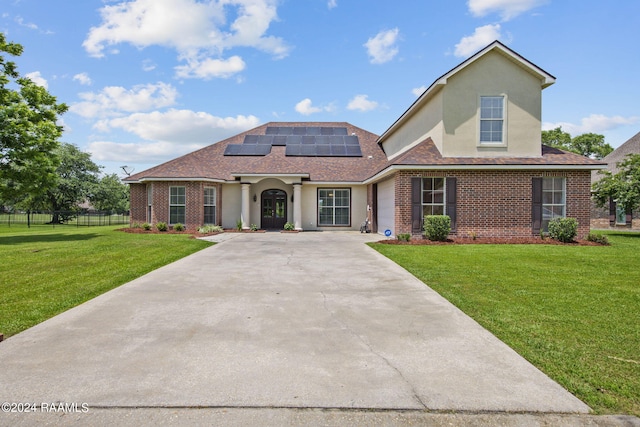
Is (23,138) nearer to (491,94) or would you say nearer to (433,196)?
(433,196)

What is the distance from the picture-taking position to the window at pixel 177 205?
19.3m

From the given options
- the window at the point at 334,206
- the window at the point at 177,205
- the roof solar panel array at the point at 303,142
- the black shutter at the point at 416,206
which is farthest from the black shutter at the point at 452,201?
the window at the point at 177,205

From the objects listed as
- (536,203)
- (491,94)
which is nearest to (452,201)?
(536,203)

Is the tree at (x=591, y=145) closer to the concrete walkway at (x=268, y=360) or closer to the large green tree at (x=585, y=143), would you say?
the large green tree at (x=585, y=143)

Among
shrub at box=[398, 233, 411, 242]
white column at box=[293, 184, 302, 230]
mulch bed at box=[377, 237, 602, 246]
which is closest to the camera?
mulch bed at box=[377, 237, 602, 246]

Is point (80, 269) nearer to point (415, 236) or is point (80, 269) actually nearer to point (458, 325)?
point (458, 325)

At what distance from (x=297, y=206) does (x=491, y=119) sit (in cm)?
1048

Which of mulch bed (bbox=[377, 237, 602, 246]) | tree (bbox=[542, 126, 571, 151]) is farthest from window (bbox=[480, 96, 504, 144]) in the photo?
tree (bbox=[542, 126, 571, 151])

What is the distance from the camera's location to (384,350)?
3840mm

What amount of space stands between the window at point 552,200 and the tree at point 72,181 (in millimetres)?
41559

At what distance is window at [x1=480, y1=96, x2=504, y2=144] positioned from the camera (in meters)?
14.5

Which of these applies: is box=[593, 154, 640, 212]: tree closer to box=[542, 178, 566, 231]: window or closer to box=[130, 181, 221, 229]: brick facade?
box=[542, 178, 566, 231]: window

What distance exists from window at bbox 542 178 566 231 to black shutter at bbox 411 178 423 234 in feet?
16.4

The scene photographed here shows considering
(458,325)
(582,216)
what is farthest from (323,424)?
(582,216)
